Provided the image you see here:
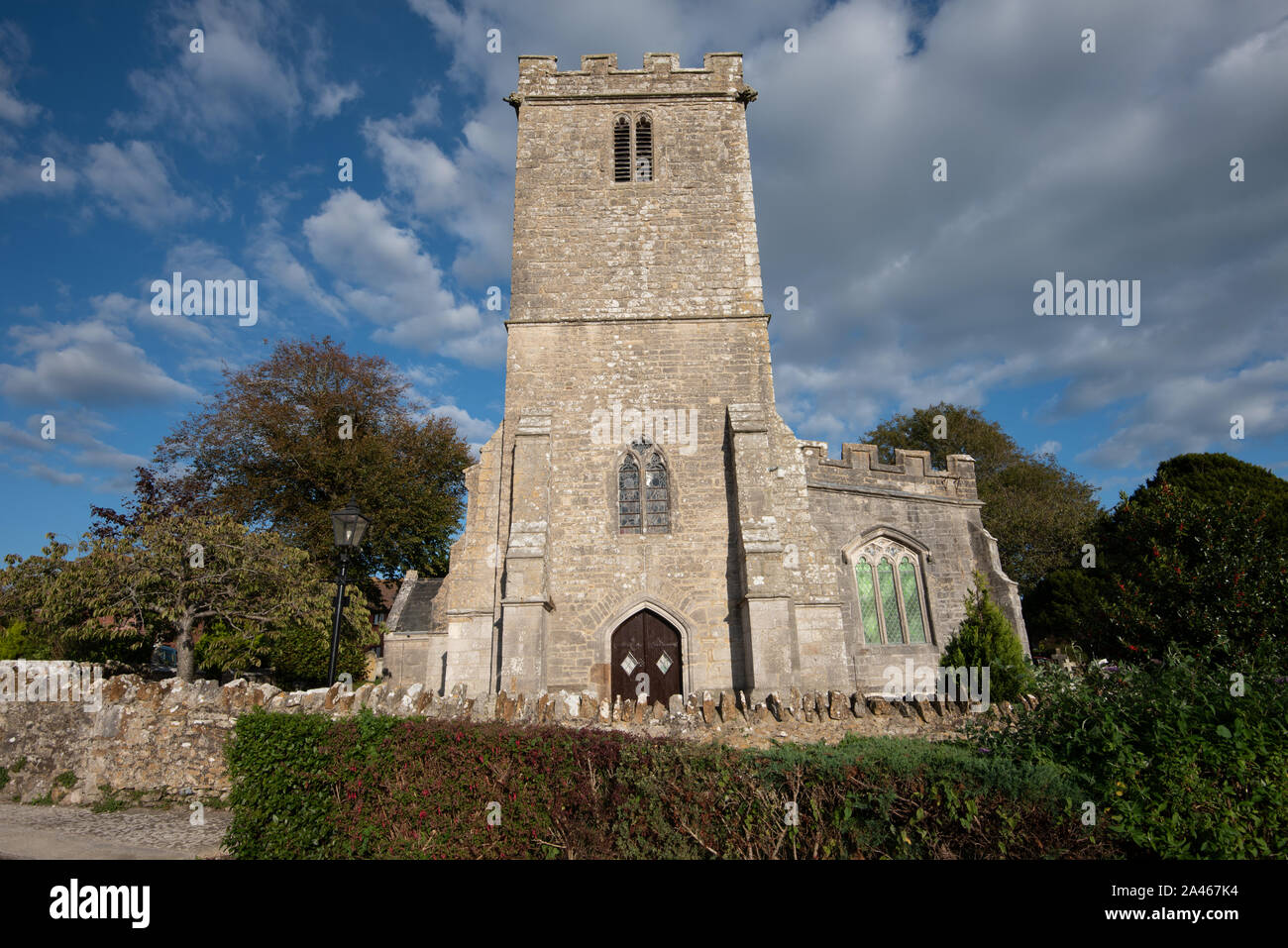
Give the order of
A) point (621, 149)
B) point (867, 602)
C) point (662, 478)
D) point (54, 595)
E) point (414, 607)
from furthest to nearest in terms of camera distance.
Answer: point (414, 607) → point (621, 149) → point (867, 602) → point (662, 478) → point (54, 595)

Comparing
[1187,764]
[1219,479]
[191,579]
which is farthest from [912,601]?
[191,579]

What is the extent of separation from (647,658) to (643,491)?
3.45m

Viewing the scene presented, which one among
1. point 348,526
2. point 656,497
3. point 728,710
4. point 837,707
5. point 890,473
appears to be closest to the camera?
point 728,710

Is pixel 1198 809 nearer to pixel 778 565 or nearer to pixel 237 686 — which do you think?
pixel 778 565

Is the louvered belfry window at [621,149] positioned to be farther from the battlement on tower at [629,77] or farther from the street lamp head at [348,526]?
the street lamp head at [348,526]

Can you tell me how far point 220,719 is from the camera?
8.16 meters

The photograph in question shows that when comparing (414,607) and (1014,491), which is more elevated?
(1014,491)

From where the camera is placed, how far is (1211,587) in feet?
31.2

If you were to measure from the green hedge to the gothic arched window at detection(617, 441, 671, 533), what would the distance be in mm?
7864

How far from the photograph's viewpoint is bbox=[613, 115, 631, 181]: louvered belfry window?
1588 centimetres

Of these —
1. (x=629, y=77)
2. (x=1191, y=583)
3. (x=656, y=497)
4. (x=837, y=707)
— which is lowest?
(x=837, y=707)

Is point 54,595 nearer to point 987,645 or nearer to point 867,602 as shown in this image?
point 867,602

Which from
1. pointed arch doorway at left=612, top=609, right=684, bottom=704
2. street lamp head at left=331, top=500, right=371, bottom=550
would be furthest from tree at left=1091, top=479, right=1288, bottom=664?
street lamp head at left=331, top=500, right=371, bottom=550
